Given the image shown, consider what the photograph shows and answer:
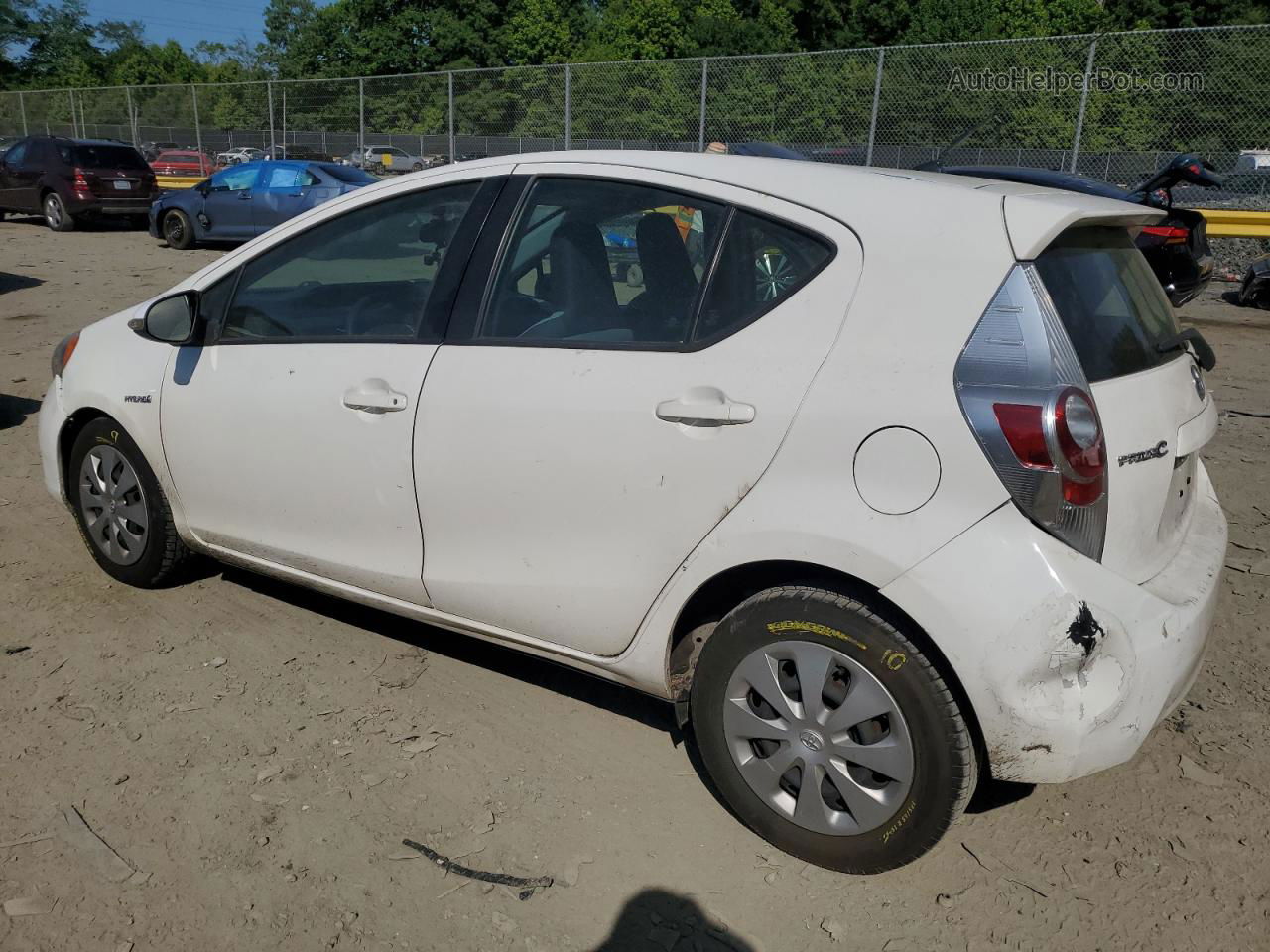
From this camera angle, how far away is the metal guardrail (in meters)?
13.6

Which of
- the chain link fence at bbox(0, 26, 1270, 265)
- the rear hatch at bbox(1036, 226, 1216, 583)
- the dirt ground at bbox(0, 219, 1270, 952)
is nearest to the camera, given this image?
the rear hatch at bbox(1036, 226, 1216, 583)

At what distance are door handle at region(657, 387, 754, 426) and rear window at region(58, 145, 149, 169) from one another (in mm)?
20705

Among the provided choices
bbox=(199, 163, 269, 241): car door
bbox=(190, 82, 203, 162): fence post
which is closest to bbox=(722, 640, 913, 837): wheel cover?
bbox=(199, 163, 269, 241): car door

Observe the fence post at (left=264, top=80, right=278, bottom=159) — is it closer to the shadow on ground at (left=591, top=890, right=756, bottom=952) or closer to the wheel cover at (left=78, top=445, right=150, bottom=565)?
the wheel cover at (left=78, top=445, right=150, bottom=565)

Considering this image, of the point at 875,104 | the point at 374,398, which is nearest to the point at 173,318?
the point at 374,398

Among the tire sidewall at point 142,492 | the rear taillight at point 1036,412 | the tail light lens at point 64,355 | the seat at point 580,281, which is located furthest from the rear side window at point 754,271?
the tail light lens at point 64,355

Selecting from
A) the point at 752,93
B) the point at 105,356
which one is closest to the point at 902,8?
the point at 752,93

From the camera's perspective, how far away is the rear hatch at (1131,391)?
2.34 m

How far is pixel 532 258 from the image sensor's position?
306 centimetres

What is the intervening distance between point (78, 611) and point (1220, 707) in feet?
13.5

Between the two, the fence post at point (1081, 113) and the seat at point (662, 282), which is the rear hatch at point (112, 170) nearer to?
the fence post at point (1081, 113)

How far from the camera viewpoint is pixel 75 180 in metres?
19.4

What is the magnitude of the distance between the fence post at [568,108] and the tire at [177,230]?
21.5 feet

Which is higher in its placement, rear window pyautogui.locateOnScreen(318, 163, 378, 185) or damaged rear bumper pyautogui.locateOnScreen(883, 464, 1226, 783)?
rear window pyautogui.locateOnScreen(318, 163, 378, 185)
